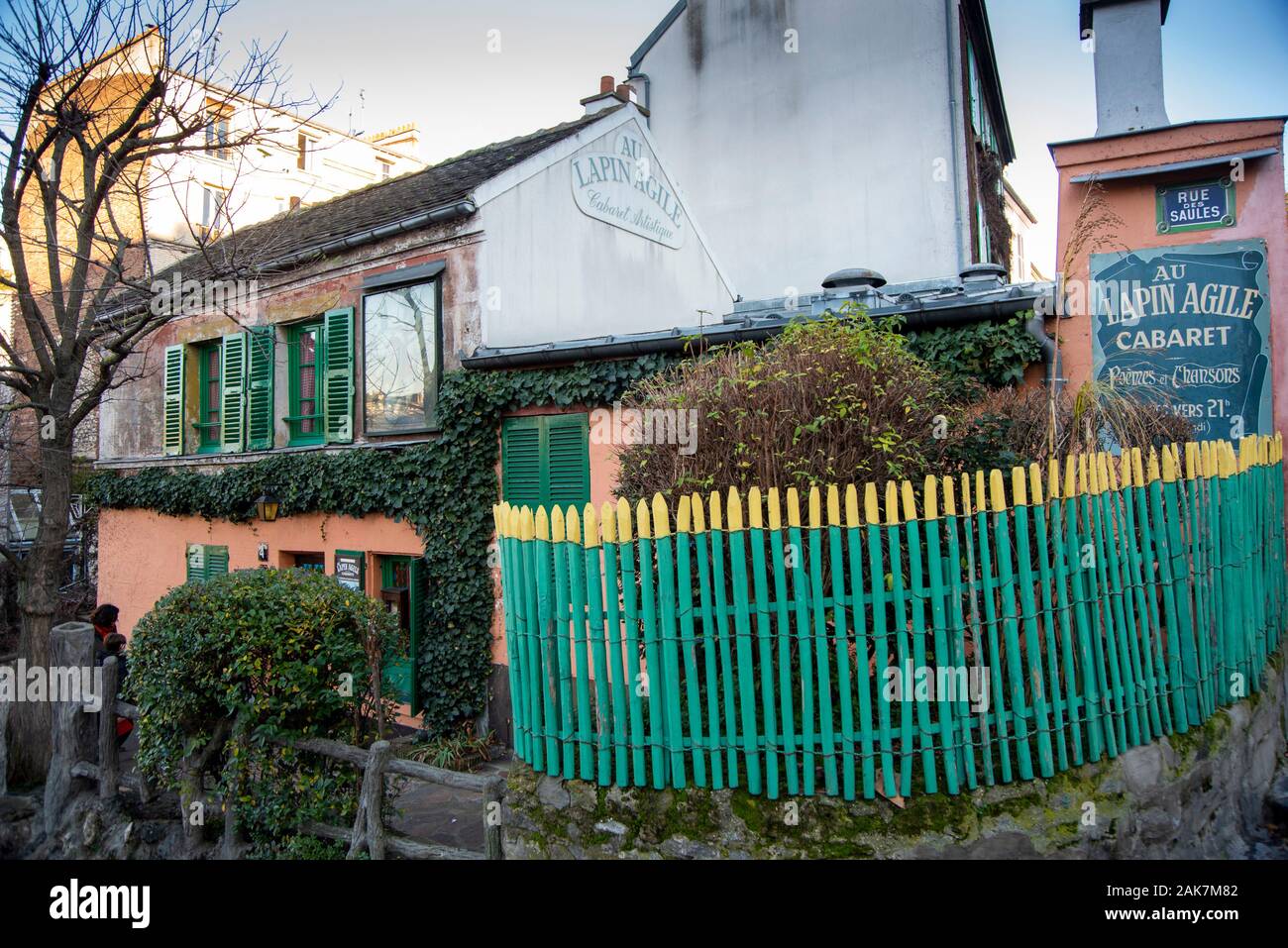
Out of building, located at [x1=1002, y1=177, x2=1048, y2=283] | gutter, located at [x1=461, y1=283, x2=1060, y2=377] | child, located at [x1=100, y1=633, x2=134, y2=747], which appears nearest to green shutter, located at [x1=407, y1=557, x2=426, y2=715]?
gutter, located at [x1=461, y1=283, x2=1060, y2=377]

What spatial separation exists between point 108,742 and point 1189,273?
30.8ft

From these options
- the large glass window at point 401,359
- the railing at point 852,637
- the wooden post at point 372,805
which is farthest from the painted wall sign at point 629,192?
the wooden post at point 372,805

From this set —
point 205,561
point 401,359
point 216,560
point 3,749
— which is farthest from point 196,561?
point 3,749

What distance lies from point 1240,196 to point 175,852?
970 centimetres

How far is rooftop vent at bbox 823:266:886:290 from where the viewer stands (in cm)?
909

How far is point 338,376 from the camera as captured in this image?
10664 mm

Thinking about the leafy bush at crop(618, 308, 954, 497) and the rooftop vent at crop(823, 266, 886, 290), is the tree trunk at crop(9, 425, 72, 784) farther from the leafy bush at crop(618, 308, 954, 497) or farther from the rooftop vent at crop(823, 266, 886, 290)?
the rooftop vent at crop(823, 266, 886, 290)

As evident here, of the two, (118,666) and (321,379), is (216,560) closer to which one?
(321,379)

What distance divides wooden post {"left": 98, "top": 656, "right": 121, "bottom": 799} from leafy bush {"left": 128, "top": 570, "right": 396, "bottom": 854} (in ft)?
3.16

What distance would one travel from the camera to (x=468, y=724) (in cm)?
915

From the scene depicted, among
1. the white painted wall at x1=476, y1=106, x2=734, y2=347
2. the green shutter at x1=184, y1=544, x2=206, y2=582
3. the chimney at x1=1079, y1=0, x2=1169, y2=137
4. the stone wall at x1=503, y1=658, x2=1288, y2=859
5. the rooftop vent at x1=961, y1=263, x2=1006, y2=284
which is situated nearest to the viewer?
the stone wall at x1=503, y1=658, x2=1288, y2=859

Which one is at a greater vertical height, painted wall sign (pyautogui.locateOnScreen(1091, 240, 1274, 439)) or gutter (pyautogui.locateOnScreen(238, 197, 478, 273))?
gutter (pyautogui.locateOnScreen(238, 197, 478, 273))
